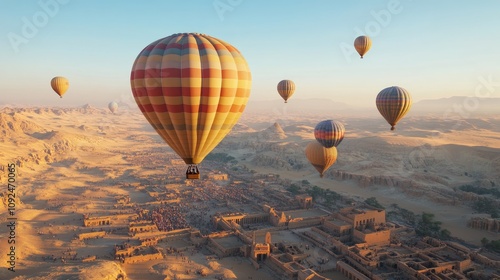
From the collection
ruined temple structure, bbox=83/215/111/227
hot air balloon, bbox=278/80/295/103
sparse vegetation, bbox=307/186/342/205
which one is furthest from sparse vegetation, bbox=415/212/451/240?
ruined temple structure, bbox=83/215/111/227

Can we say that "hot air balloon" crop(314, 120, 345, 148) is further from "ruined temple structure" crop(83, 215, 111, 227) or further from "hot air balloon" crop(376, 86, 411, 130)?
"ruined temple structure" crop(83, 215, 111, 227)

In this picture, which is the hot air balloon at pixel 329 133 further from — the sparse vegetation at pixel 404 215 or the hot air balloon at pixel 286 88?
the sparse vegetation at pixel 404 215

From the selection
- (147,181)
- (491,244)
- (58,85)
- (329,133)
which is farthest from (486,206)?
(58,85)

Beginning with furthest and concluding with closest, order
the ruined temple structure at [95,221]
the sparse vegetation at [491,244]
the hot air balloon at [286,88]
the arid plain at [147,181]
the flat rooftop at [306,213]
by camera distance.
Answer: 1. the hot air balloon at [286,88]
2. the flat rooftop at [306,213]
3. the ruined temple structure at [95,221]
4. the sparse vegetation at [491,244]
5. the arid plain at [147,181]

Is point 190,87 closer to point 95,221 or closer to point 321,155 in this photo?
point 321,155

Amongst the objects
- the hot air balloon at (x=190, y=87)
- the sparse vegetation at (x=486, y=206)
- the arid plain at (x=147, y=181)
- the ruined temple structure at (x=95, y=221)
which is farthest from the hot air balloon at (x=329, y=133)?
the ruined temple structure at (x=95, y=221)
